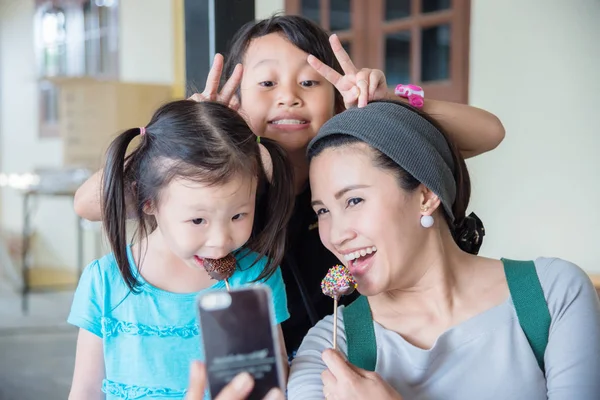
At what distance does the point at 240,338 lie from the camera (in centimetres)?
79

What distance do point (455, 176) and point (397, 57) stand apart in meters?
2.57

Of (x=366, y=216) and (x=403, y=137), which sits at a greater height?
(x=403, y=137)

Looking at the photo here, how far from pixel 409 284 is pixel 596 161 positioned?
2007 millimetres

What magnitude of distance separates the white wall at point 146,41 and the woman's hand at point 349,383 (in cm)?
419

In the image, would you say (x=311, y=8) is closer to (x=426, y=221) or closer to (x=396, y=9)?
(x=396, y=9)

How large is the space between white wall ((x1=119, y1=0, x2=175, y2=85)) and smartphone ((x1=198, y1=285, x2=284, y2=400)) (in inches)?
171

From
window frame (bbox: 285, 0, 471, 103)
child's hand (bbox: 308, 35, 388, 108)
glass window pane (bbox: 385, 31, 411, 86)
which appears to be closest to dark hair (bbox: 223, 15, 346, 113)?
child's hand (bbox: 308, 35, 388, 108)

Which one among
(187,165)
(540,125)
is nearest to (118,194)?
(187,165)

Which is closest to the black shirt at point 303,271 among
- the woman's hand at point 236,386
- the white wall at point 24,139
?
the woman's hand at point 236,386

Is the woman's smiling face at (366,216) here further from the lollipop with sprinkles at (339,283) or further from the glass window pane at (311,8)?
the glass window pane at (311,8)

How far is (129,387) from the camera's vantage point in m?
1.20

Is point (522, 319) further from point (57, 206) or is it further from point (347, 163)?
point (57, 206)

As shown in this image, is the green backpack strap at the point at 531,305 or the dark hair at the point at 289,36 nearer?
the green backpack strap at the point at 531,305

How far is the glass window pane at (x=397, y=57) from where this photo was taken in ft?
12.1
